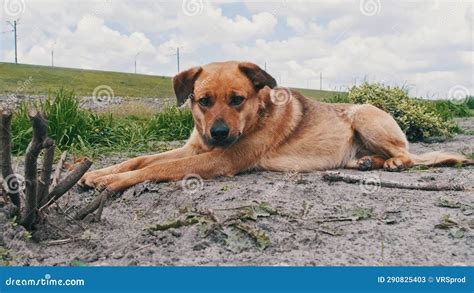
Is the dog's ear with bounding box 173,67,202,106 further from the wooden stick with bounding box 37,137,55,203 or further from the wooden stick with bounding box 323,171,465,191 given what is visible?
the wooden stick with bounding box 37,137,55,203

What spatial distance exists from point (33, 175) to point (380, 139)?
4256 mm

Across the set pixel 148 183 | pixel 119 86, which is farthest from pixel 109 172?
pixel 119 86

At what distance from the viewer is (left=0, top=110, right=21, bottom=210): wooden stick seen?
309cm

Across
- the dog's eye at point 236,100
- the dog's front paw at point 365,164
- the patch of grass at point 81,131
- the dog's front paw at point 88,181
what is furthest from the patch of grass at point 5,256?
the dog's front paw at point 365,164

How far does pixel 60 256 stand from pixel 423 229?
7.66 feet

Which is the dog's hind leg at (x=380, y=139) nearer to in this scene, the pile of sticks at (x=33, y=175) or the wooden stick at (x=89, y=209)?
the wooden stick at (x=89, y=209)

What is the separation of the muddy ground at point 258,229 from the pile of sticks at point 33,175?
4.4 inches

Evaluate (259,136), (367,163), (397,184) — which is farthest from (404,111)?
(397,184)

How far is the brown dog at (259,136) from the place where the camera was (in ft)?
16.6

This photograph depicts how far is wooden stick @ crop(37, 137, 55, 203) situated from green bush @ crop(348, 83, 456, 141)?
712 cm

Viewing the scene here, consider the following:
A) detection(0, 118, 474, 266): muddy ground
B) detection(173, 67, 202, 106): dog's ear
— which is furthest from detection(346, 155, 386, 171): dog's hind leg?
detection(173, 67, 202, 106): dog's ear

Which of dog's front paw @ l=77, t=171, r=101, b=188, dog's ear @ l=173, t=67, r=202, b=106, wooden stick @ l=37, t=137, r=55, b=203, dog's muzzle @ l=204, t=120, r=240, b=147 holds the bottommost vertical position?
dog's front paw @ l=77, t=171, r=101, b=188

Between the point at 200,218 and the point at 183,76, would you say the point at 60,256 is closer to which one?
the point at 200,218

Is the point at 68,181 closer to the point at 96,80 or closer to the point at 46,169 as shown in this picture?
the point at 46,169
